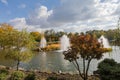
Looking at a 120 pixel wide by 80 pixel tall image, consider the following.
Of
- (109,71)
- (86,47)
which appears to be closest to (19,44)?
(86,47)

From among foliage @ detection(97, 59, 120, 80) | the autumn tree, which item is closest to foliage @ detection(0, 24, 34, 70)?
the autumn tree

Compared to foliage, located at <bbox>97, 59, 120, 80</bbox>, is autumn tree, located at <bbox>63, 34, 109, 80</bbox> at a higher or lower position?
higher

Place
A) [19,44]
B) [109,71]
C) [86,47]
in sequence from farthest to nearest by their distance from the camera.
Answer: [19,44] < [86,47] < [109,71]

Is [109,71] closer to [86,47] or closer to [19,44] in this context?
[86,47]

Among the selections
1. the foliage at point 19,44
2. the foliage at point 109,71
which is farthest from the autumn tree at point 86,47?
the foliage at point 19,44

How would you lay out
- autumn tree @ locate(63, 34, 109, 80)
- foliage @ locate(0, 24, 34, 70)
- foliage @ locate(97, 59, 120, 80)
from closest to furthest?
foliage @ locate(97, 59, 120, 80)
autumn tree @ locate(63, 34, 109, 80)
foliage @ locate(0, 24, 34, 70)

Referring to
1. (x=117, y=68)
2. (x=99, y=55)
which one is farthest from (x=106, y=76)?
(x=99, y=55)

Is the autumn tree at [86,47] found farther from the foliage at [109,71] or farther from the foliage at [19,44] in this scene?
the foliage at [19,44]

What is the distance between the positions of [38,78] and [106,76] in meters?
5.96

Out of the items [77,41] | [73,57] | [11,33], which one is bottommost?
[73,57]

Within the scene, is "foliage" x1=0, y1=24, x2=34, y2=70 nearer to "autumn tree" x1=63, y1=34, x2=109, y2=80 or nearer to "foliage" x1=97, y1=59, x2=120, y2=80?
"autumn tree" x1=63, y1=34, x2=109, y2=80

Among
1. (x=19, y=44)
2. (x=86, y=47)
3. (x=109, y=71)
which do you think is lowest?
(x=109, y=71)

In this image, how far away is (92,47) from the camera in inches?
580

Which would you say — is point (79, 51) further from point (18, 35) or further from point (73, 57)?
point (18, 35)
